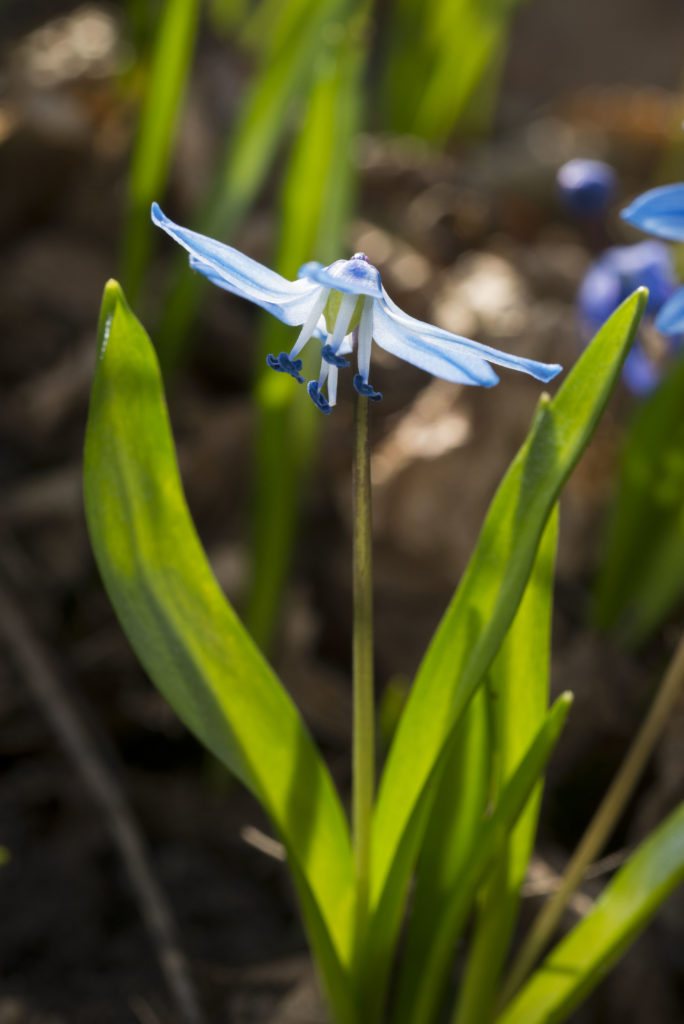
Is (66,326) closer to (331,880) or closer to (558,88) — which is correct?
(331,880)

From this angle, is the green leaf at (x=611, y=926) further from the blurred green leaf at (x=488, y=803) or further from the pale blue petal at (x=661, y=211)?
the pale blue petal at (x=661, y=211)

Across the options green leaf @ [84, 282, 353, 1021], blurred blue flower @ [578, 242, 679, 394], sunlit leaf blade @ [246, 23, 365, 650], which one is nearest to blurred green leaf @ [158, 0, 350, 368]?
sunlit leaf blade @ [246, 23, 365, 650]

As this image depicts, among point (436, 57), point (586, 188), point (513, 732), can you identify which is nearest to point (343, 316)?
point (513, 732)

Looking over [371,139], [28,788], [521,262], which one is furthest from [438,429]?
[371,139]

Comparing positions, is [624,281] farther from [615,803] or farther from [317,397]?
[317,397]

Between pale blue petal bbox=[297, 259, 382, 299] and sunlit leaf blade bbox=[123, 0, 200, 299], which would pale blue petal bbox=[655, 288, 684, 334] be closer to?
pale blue petal bbox=[297, 259, 382, 299]

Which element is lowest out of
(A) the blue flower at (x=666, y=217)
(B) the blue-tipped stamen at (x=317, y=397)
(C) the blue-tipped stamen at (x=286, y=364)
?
(B) the blue-tipped stamen at (x=317, y=397)

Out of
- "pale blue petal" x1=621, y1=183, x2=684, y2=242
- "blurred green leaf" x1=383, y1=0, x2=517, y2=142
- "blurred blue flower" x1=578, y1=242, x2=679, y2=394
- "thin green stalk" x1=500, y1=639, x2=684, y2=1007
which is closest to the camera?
"pale blue petal" x1=621, y1=183, x2=684, y2=242

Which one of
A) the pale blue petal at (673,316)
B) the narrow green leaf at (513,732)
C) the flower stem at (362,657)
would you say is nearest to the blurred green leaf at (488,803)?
the narrow green leaf at (513,732)
